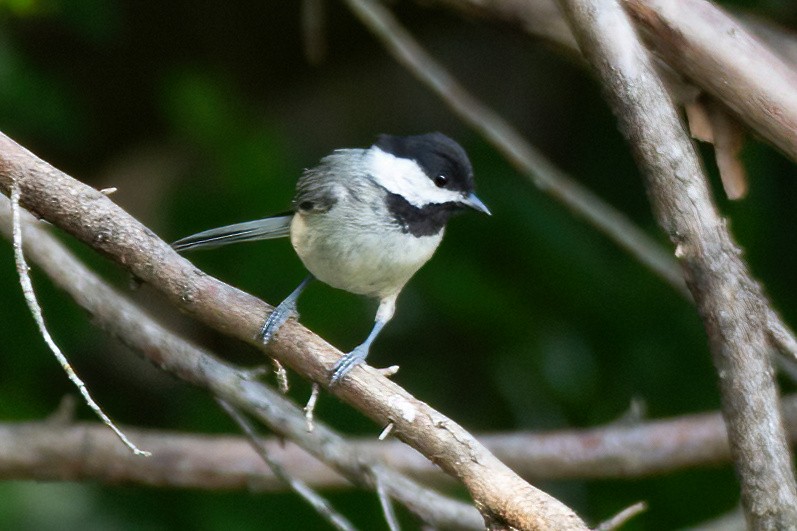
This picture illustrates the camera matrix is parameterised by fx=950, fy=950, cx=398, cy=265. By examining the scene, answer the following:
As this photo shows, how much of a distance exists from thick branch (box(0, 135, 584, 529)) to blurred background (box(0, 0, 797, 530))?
107 cm

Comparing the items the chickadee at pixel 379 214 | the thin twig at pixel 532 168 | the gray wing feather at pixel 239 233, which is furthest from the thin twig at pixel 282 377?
the thin twig at pixel 532 168

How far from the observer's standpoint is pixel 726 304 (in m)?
1.78

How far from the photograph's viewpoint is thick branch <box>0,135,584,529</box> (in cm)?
179

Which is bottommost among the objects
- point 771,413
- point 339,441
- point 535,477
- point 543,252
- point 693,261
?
point 535,477

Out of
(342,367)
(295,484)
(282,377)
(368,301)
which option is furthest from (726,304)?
(368,301)

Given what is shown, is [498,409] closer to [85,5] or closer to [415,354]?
[415,354]

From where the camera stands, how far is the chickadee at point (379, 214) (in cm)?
257

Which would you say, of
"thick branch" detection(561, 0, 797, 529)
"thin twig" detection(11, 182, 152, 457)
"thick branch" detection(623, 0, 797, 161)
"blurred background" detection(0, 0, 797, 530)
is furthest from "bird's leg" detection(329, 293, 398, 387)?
"thick branch" detection(623, 0, 797, 161)

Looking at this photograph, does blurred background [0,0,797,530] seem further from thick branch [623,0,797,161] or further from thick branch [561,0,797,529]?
thick branch [561,0,797,529]

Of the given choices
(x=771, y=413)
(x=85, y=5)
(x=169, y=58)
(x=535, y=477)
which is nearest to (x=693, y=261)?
(x=771, y=413)

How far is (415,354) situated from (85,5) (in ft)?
6.19

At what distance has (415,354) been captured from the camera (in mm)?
3982

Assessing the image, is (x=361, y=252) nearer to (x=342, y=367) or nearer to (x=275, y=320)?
(x=275, y=320)

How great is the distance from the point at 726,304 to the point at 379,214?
1071 mm
